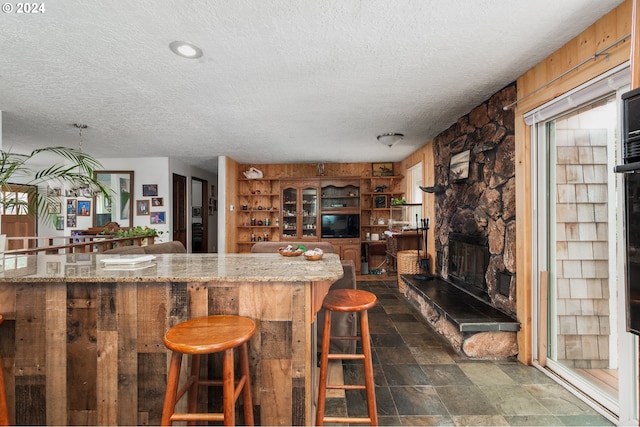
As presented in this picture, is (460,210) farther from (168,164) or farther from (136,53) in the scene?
(168,164)

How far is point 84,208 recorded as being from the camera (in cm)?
558

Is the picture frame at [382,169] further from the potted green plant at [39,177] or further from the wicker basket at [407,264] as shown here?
the potted green plant at [39,177]

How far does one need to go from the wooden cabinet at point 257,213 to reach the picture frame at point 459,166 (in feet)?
12.5

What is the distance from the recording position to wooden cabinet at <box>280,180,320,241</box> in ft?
19.6

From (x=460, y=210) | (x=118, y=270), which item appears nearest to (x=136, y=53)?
(x=118, y=270)

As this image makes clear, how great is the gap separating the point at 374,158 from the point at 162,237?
440 cm

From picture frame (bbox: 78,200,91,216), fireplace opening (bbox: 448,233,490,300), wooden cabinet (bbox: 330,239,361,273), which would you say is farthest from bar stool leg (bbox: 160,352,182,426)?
picture frame (bbox: 78,200,91,216)

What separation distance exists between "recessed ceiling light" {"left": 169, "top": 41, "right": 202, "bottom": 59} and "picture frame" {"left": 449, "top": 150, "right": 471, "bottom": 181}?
2.73 m

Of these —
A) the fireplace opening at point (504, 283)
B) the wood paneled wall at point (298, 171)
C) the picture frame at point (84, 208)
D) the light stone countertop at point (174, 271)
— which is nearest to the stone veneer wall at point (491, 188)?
the fireplace opening at point (504, 283)

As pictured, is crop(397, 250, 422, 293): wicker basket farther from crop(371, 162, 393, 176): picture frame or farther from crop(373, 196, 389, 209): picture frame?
crop(371, 162, 393, 176): picture frame

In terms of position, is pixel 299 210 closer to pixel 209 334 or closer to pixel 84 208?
pixel 84 208

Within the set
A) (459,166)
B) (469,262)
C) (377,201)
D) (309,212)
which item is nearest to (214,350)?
(469,262)

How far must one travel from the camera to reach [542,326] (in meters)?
2.26

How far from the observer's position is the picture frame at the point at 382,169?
6195 mm
